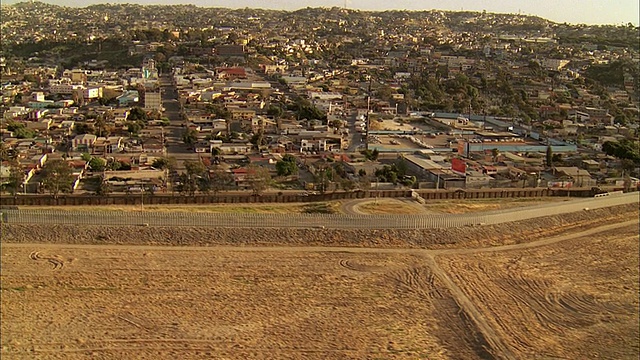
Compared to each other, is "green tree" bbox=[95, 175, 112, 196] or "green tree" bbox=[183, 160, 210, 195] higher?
"green tree" bbox=[183, 160, 210, 195]

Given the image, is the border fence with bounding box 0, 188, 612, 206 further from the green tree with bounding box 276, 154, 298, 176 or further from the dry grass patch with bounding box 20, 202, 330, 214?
the green tree with bounding box 276, 154, 298, 176

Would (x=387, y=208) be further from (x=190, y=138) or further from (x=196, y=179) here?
(x=190, y=138)

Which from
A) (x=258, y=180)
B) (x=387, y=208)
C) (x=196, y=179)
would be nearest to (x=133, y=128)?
(x=196, y=179)

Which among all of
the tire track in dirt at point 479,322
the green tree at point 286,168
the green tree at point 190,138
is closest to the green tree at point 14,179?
the green tree at point 286,168

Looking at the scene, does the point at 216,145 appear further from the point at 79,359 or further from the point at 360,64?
the point at 360,64

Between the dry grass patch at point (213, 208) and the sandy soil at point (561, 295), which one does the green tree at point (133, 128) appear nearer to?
the dry grass patch at point (213, 208)

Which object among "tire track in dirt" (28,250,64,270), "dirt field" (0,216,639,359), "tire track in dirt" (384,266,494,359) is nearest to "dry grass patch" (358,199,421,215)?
"dirt field" (0,216,639,359)

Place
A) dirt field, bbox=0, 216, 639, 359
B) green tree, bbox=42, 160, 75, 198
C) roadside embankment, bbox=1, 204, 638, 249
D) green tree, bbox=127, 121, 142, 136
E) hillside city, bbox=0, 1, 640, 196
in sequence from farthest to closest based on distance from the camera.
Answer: green tree, bbox=127, 121, 142, 136 → hillside city, bbox=0, 1, 640, 196 → green tree, bbox=42, 160, 75, 198 → roadside embankment, bbox=1, 204, 638, 249 → dirt field, bbox=0, 216, 639, 359

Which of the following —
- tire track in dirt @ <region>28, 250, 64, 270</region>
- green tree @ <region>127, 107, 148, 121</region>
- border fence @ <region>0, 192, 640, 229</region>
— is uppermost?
green tree @ <region>127, 107, 148, 121</region>

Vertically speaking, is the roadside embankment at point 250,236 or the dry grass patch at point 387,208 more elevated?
the dry grass patch at point 387,208
